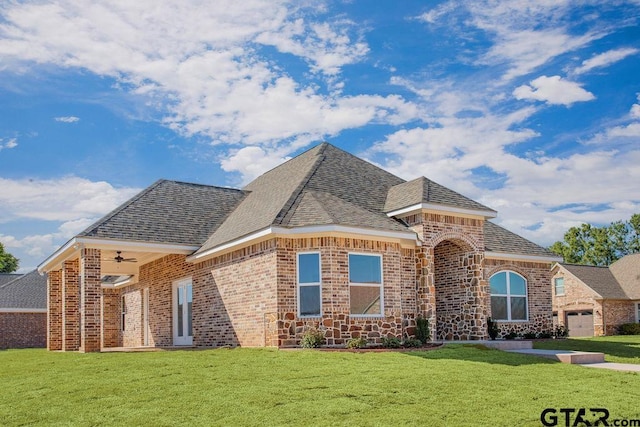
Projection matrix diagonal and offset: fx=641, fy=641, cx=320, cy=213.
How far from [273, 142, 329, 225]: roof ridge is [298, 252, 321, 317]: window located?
1.24 metres

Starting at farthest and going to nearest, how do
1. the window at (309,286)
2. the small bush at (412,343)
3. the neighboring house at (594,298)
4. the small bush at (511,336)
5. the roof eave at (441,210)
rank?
the neighboring house at (594,298) → the small bush at (511,336) → the roof eave at (441,210) → the window at (309,286) → the small bush at (412,343)

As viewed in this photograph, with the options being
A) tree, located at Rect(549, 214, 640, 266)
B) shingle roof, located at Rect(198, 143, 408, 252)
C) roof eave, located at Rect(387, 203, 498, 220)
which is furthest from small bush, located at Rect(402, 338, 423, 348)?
tree, located at Rect(549, 214, 640, 266)

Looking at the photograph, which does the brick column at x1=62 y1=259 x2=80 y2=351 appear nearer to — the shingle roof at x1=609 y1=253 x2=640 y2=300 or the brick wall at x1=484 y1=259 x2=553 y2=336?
the brick wall at x1=484 y1=259 x2=553 y2=336

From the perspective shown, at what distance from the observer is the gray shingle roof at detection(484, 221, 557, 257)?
2577cm

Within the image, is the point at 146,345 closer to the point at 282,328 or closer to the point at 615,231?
the point at 282,328

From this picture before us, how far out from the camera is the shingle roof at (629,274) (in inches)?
1709

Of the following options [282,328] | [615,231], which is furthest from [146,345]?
[615,231]

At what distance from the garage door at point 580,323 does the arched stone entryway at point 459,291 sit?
2459cm

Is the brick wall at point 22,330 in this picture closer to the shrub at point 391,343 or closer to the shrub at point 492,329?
the shrub at point 492,329

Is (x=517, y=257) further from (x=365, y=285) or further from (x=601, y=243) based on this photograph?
(x=601, y=243)

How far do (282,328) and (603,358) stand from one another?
8331mm

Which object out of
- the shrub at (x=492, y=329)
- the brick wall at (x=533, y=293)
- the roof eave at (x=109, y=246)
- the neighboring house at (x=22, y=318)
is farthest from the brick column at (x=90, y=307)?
the neighboring house at (x=22, y=318)

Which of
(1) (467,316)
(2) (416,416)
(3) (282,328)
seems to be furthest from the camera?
(1) (467,316)

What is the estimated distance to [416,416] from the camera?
9.08 metres
